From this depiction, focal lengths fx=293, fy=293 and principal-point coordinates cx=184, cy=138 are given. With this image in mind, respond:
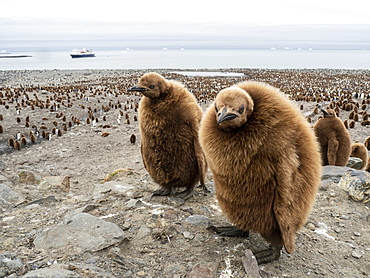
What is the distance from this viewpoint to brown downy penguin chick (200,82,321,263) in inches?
98.3

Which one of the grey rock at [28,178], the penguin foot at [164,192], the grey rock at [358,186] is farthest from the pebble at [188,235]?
the grey rock at [28,178]

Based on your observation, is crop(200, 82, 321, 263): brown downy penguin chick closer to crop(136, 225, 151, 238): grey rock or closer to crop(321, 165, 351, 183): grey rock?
crop(136, 225, 151, 238): grey rock

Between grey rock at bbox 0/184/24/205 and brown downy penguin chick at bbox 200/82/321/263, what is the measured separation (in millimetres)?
3756

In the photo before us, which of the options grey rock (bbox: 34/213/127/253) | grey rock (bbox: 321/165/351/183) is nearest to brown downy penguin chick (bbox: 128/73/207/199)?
grey rock (bbox: 34/213/127/253)

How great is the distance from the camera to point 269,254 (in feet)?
9.23

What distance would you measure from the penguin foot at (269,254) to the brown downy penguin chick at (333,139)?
3.66 meters

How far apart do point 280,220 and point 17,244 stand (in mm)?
2499

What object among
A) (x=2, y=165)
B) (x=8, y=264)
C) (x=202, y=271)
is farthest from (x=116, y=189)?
(x=2, y=165)

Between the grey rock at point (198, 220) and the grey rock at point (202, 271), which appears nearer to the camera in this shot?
the grey rock at point (202, 271)

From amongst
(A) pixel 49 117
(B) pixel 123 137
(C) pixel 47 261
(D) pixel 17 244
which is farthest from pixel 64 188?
(A) pixel 49 117

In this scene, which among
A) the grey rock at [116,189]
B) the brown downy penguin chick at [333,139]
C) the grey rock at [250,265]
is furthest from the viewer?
the brown downy penguin chick at [333,139]

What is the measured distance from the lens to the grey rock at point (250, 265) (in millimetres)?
2545

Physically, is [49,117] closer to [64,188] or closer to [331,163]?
[64,188]

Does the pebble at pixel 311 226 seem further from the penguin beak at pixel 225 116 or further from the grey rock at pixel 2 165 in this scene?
the grey rock at pixel 2 165
